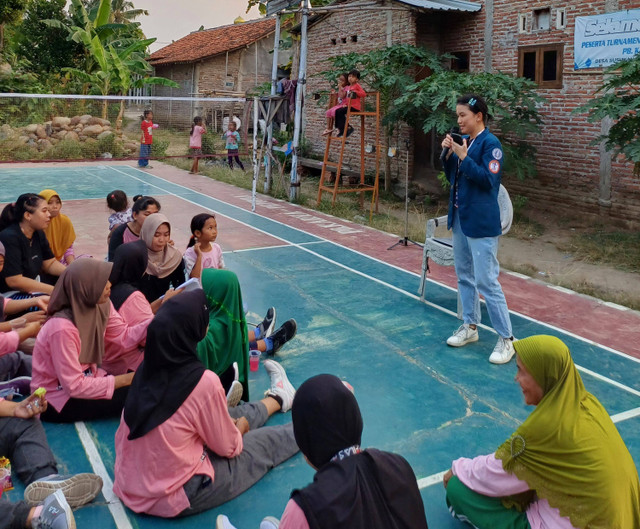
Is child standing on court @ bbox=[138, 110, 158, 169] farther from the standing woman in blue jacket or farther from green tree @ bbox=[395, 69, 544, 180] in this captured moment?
the standing woman in blue jacket

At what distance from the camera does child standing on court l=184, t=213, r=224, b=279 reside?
572cm

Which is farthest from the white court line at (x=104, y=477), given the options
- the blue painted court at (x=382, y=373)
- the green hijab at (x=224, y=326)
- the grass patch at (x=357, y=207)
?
the grass patch at (x=357, y=207)

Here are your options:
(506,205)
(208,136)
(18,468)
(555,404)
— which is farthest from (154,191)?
(555,404)

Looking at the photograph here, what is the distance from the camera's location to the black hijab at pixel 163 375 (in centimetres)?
298

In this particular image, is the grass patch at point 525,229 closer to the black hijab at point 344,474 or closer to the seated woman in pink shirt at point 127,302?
the seated woman in pink shirt at point 127,302

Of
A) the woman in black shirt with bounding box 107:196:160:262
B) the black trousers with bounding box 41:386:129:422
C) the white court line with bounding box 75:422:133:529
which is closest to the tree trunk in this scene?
the woman in black shirt with bounding box 107:196:160:262

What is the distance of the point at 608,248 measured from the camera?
9680 millimetres

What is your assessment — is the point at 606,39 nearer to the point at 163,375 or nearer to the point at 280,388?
the point at 280,388

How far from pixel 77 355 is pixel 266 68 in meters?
25.2

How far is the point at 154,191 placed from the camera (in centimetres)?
1388

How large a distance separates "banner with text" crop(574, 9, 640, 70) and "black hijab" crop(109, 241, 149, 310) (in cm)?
859

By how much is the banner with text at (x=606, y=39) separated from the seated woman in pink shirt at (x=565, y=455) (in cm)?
884

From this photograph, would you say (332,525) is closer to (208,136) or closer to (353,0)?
(353,0)

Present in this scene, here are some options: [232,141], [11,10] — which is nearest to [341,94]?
[232,141]
